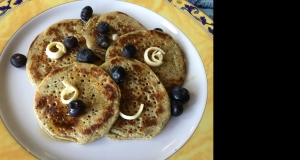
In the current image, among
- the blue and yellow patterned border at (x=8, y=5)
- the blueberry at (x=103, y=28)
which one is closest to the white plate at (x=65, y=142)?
the blue and yellow patterned border at (x=8, y=5)

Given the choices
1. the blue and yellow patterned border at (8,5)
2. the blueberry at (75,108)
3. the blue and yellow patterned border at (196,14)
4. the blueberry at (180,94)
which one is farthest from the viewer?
the blue and yellow patterned border at (196,14)

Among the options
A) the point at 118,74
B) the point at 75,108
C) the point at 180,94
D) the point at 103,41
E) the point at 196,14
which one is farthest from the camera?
the point at 196,14

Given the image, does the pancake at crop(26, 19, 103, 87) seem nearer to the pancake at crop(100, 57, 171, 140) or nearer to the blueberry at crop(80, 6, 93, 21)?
the blueberry at crop(80, 6, 93, 21)

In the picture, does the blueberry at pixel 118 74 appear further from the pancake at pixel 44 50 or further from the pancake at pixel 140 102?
the pancake at pixel 44 50

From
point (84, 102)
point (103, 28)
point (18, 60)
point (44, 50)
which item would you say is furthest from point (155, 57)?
point (18, 60)

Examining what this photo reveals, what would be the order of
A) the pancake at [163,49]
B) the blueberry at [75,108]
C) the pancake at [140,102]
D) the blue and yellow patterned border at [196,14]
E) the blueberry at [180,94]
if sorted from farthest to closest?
the blue and yellow patterned border at [196,14] < the pancake at [163,49] < the blueberry at [180,94] < the pancake at [140,102] < the blueberry at [75,108]

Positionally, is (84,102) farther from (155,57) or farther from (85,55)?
(155,57)
